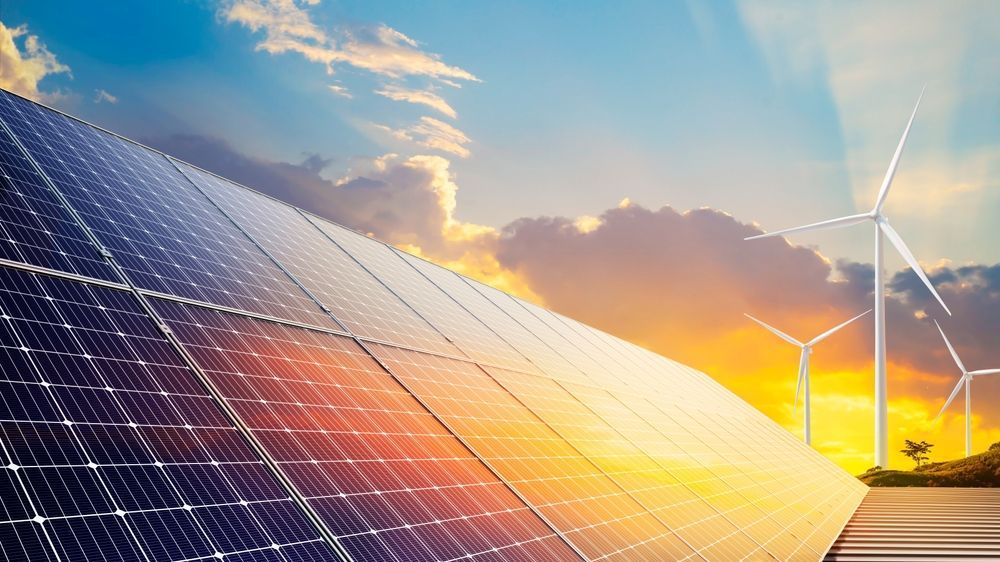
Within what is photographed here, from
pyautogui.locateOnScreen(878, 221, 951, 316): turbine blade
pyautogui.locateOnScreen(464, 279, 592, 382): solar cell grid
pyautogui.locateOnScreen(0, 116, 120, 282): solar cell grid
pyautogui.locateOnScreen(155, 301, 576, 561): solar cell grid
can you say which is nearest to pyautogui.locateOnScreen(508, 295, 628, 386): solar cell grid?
pyautogui.locateOnScreen(464, 279, 592, 382): solar cell grid

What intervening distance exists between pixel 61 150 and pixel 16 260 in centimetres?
960

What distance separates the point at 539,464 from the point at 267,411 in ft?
27.2

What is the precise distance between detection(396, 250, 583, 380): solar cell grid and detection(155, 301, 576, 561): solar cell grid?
14803 millimetres

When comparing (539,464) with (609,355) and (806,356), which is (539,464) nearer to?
(609,355)

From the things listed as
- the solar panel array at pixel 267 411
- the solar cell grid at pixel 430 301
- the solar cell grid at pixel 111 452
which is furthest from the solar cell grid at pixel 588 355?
the solar cell grid at pixel 111 452

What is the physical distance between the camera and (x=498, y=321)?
126ft

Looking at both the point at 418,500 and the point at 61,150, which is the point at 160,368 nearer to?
the point at 418,500

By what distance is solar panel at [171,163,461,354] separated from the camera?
79.5 ft

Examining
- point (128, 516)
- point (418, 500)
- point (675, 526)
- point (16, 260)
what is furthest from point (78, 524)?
point (675, 526)

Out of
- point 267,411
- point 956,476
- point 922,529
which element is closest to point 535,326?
point 922,529

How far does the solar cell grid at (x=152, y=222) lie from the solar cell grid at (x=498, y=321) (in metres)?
13.5

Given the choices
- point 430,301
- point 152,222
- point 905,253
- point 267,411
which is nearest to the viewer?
point 267,411

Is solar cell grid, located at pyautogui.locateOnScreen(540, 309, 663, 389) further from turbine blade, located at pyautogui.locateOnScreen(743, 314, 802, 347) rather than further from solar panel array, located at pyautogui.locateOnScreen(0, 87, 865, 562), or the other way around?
turbine blade, located at pyautogui.locateOnScreen(743, 314, 802, 347)

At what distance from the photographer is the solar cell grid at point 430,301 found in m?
29.5
